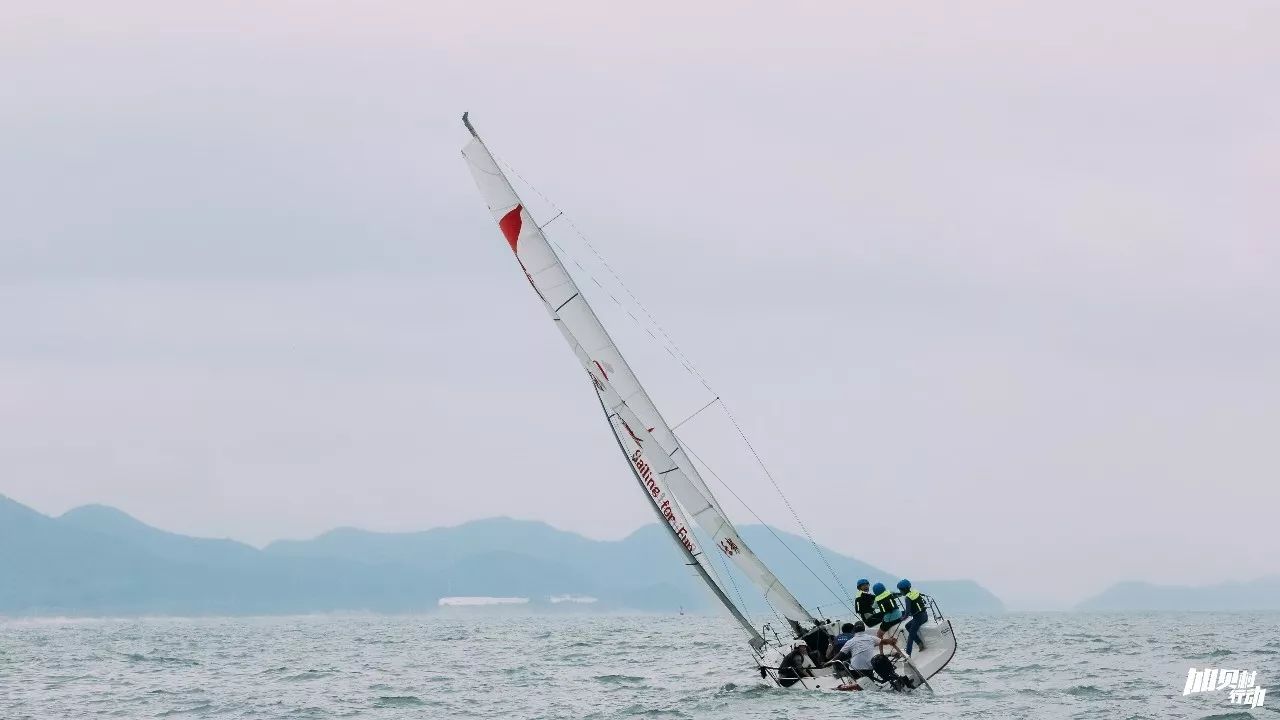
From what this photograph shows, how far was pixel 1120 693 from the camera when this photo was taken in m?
33.6

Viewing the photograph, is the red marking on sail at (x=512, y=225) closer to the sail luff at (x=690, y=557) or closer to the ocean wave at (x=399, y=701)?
the sail luff at (x=690, y=557)

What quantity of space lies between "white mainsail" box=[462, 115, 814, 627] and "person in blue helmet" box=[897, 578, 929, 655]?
2.22m

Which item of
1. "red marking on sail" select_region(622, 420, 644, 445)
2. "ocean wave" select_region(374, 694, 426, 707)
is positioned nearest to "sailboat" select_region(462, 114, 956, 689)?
"red marking on sail" select_region(622, 420, 644, 445)

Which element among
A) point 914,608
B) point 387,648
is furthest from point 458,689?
point 387,648

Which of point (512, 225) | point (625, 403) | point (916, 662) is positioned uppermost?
point (512, 225)

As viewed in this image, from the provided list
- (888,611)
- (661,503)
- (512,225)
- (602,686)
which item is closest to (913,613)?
(888,611)

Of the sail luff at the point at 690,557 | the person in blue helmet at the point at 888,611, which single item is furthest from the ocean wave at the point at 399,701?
the person in blue helmet at the point at 888,611

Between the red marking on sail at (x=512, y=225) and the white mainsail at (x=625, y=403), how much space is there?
2cm

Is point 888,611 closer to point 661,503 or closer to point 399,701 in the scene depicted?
point 661,503

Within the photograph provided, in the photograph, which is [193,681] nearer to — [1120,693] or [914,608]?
[914,608]

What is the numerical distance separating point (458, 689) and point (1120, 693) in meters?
17.4

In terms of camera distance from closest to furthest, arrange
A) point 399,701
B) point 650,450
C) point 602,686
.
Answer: point 650,450
point 399,701
point 602,686

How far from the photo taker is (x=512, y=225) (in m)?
32.2

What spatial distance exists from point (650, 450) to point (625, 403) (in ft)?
3.80
